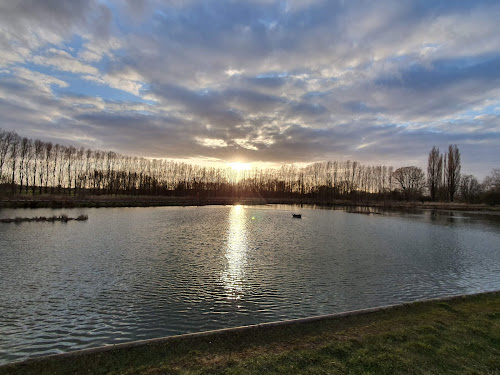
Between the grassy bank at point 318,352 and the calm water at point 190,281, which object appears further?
the calm water at point 190,281

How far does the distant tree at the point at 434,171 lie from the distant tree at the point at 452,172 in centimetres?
254

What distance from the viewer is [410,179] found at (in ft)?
311

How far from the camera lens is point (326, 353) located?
490 cm

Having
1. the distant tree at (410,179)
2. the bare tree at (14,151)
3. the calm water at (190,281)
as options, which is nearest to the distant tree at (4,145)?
the bare tree at (14,151)

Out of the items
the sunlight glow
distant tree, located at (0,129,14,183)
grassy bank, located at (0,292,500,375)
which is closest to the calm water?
the sunlight glow

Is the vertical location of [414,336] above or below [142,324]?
above

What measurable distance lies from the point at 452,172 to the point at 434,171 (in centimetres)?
503

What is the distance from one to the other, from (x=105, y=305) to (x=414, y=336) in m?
8.06

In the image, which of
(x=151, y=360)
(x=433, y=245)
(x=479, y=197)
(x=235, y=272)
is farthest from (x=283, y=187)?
(x=151, y=360)

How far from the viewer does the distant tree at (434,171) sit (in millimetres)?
78812

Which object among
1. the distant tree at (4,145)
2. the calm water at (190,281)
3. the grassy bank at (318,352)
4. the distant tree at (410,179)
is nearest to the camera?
the grassy bank at (318,352)

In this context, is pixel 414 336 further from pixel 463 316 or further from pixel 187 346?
pixel 187 346

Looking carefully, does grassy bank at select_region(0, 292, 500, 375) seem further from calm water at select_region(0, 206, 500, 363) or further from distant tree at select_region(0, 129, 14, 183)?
distant tree at select_region(0, 129, 14, 183)

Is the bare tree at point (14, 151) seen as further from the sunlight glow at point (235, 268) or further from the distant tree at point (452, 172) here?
the distant tree at point (452, 172)
